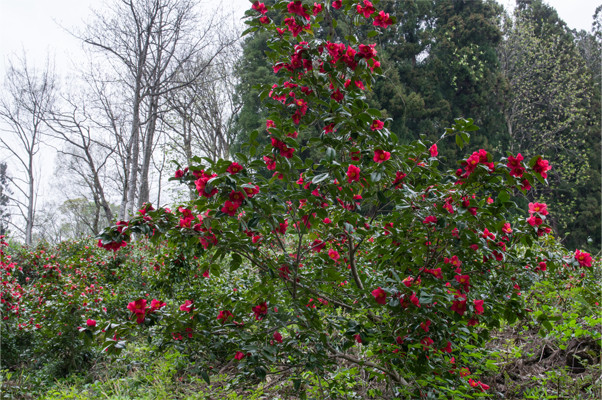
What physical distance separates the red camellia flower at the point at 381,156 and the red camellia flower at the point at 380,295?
52cm

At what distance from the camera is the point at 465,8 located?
12484 millimetres

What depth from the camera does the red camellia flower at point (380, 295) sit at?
4.83 feet

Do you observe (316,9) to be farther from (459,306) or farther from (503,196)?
(459,306)

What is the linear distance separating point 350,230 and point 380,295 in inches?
11.5

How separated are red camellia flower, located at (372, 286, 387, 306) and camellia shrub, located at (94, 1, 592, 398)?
1 cm

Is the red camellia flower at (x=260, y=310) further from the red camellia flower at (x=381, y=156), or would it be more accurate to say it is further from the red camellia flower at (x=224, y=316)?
the red camellia flower at (x=381, y=156)

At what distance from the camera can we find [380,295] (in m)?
1.47

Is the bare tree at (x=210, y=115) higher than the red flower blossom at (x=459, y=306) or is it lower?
higher

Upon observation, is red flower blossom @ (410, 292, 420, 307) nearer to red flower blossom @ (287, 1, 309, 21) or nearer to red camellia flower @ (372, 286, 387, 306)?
red camellia flower @ (372, 286, 387, 306)

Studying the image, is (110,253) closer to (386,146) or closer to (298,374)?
(298,374)

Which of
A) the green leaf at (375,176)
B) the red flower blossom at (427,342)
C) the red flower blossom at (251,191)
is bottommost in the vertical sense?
the red flower blossom at (427,342)

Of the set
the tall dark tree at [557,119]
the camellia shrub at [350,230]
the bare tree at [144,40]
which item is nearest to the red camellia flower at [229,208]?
the camellia shrub at [350,230]

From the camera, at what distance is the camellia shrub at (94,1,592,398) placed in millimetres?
1446

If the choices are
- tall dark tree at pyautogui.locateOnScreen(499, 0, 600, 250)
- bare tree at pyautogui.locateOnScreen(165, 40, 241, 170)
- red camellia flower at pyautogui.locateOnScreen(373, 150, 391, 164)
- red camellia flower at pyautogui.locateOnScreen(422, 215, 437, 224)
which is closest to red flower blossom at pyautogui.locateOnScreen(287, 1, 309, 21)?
red camellia flower at pyautogui.locateOnScreen(373, 150, 391, 164)
